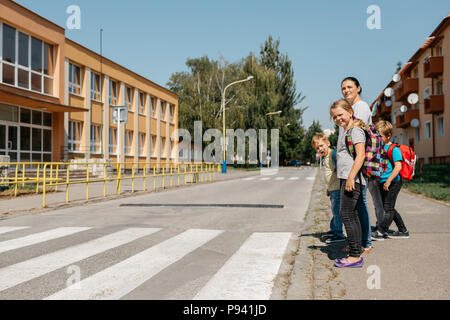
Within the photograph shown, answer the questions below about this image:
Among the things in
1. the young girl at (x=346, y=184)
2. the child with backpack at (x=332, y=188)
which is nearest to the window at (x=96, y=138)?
the child with backpack at (x=332, y=188)

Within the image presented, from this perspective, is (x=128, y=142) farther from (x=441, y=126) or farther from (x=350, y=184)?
(x=350, y=184)

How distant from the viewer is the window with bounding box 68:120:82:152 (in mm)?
24828

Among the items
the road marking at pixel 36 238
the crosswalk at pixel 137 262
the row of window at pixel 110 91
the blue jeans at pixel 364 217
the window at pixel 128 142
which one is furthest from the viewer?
the window at pixel 128 142

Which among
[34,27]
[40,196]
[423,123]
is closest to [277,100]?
[423,123]

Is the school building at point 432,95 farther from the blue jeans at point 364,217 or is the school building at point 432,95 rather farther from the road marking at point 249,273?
the road marking at point 249,273

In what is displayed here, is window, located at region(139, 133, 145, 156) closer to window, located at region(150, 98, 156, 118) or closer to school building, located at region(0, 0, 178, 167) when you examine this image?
school building, located at region(0, 0, 178, 167)

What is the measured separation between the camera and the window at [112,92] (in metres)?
29.9

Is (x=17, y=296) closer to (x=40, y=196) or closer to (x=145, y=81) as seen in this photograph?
(x=40, y=196)

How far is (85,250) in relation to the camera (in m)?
5.46

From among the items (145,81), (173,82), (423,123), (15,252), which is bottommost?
(15,252)

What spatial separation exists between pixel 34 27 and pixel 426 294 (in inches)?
873

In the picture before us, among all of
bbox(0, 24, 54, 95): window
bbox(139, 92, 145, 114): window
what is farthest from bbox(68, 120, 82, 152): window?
bbox(139, 92, 145, 114): window

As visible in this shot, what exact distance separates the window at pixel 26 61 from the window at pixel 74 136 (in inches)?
116

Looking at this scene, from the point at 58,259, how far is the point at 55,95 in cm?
1978
